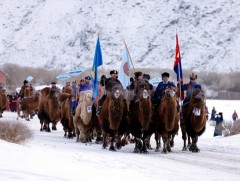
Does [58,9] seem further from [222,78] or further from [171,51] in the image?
[222,78]

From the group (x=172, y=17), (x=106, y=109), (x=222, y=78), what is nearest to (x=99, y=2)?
(x=172, y=17)

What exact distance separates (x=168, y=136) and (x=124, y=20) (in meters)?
111

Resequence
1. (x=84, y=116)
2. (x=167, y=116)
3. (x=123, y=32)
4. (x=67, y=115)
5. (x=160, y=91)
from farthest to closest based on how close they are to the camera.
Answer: (x=123, y=32)
(x=67, y=115)
(x=84, y=116)
(x=160, y=91)
(x=167, y=116)

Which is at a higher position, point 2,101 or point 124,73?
point 124,73

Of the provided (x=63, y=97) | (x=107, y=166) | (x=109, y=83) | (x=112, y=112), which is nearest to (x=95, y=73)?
(x=109, y=83)

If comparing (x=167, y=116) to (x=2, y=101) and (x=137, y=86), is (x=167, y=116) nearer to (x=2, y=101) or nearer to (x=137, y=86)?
(x=137, y=86)

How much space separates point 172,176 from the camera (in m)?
10.0

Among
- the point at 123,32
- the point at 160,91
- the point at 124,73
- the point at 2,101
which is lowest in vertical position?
the point at 160,91

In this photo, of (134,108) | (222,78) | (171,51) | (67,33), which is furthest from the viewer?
(67,33)

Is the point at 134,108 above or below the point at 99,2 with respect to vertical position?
below

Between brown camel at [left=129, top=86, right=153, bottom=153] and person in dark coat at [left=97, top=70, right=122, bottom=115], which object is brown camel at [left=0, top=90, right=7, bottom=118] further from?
brown camel at [left=129, top=86, right=153, bottom=153]

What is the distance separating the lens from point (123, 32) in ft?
398

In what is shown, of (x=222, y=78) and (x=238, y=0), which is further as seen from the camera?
(x=238, y=0)

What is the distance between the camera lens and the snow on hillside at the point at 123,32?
371 ft
